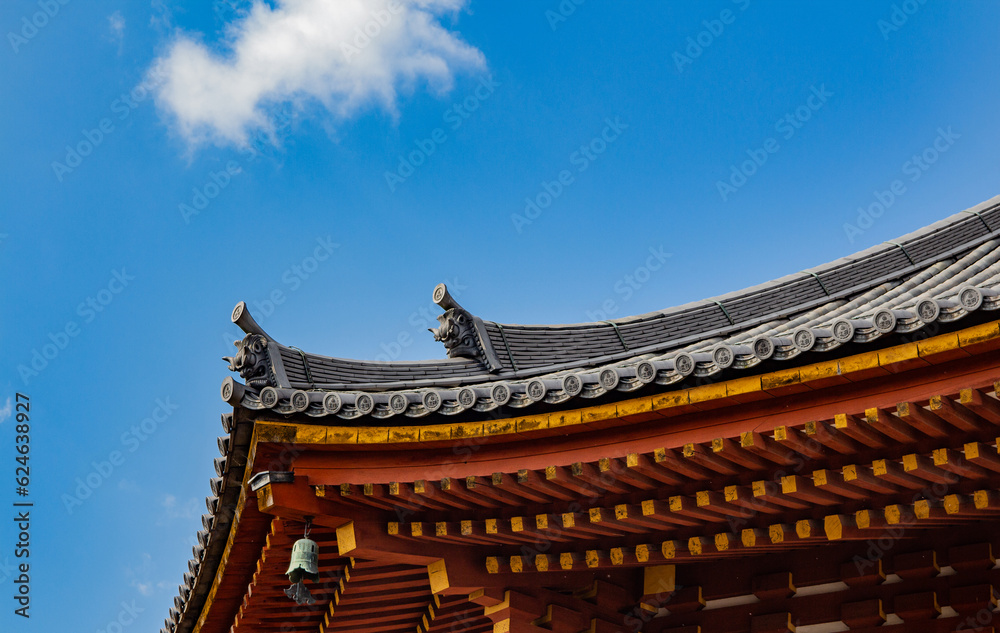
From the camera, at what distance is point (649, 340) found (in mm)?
9172

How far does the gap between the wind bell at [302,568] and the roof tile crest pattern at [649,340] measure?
884 mm

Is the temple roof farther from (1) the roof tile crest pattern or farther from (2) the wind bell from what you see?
(2) the wind bell

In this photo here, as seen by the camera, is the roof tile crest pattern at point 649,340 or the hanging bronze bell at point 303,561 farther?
the hanging bronze bell at point 303,561

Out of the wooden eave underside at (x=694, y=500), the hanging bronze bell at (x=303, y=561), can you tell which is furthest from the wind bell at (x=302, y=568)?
the wooden eave underside at (x=694, y=500)

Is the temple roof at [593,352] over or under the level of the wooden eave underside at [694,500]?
over

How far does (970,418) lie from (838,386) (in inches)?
25.0

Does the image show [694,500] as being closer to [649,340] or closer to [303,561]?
[303,561]

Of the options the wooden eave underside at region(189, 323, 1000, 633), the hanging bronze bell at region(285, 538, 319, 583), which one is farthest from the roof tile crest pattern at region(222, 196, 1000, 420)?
the hanging bronze bell at region(285, 538, 319, 583)

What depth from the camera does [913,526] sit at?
5.84 meters

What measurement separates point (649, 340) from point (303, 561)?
13.9ft

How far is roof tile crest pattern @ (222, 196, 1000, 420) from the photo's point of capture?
496 cm

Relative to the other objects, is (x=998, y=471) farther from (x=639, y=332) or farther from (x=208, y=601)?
(x=208, y=601)

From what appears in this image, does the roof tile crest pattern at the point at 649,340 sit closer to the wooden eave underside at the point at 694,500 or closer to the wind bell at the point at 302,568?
the wooden eave underside at the point at 694,500

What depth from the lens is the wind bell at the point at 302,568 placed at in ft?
20.2
